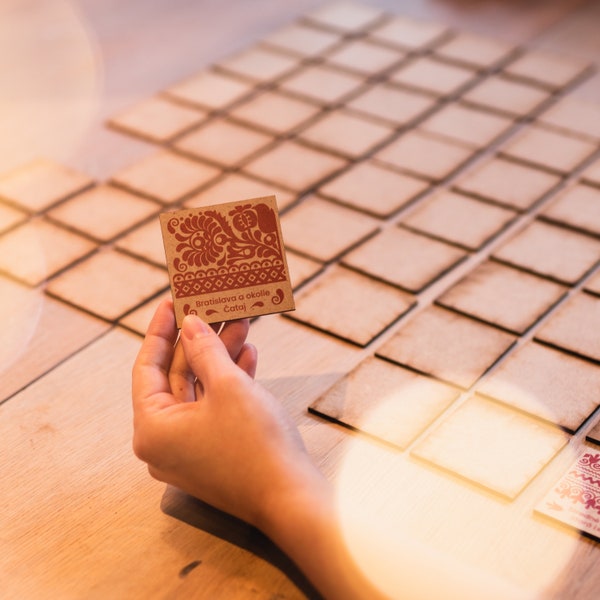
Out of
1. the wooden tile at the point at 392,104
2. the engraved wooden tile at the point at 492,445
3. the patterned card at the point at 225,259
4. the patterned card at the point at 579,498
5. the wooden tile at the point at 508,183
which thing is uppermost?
the patterned card at the point at 225,259

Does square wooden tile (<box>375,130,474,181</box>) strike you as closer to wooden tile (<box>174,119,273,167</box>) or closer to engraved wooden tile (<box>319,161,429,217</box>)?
engraved wooden tile (<box>319,161,429,217</box>)

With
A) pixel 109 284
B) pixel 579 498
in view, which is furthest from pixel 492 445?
pixel 109 284

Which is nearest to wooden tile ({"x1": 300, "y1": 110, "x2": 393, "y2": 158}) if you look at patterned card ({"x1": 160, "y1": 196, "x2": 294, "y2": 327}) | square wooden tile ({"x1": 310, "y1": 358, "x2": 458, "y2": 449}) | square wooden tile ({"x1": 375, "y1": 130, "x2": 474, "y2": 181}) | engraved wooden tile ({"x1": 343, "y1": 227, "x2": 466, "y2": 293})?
square wooden tile ({"x1": 375, "y1": 130, "x2": 474, "y2": 181})

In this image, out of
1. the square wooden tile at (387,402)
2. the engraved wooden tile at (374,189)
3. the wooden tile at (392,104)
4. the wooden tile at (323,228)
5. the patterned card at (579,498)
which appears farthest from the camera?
the wooden tile at (392,104)

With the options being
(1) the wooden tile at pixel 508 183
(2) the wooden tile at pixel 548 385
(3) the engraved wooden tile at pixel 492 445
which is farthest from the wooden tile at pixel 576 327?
(1) the wooden tile at pixel 508 183

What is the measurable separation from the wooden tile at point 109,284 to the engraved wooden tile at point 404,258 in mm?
394

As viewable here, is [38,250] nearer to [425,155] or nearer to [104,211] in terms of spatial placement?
[104,211]

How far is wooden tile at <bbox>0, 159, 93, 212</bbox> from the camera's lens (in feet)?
6.71

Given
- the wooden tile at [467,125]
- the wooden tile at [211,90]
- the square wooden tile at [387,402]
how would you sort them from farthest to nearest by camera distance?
1. the wooden tile at [211,90]
2. the wooden tile at [467,125]
3. the square wooden tile at [387,402]

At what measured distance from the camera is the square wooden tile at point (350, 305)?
1.63m

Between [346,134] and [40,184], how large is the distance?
29.4 inches

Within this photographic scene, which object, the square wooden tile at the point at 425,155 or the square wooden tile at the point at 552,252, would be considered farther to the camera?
the square wooden tile at the point at 425,155

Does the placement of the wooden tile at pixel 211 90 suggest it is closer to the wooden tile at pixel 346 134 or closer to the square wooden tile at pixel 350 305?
the wooden tile at pixel 346 134

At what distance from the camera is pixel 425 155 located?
216cm
